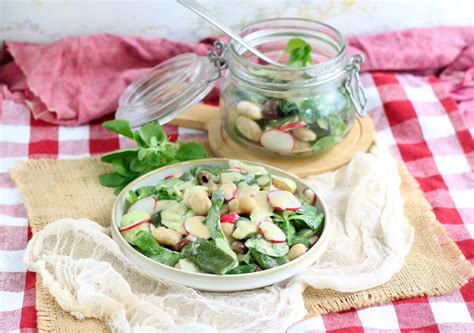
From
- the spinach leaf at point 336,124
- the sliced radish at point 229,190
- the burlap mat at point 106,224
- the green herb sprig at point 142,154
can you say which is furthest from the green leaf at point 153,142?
the spinach leaf at point 336,124

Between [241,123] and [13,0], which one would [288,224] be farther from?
[13,0]

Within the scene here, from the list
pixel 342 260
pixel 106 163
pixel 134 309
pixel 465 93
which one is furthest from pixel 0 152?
pixel 465 93

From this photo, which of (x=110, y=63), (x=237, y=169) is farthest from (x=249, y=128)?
(x=110, y=63)

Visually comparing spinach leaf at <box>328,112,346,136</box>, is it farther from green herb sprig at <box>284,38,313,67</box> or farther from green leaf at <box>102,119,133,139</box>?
green leaf at <box>102,119,133,139</box>

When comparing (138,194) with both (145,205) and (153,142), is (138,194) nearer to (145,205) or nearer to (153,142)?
(145,205)

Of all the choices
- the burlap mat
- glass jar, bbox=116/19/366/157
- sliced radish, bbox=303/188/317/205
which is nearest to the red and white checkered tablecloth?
the burlap mat

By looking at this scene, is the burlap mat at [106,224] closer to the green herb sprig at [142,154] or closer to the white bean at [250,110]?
the green herb sprig at [142,154]

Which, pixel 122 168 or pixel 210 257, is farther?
pixel 122 168
